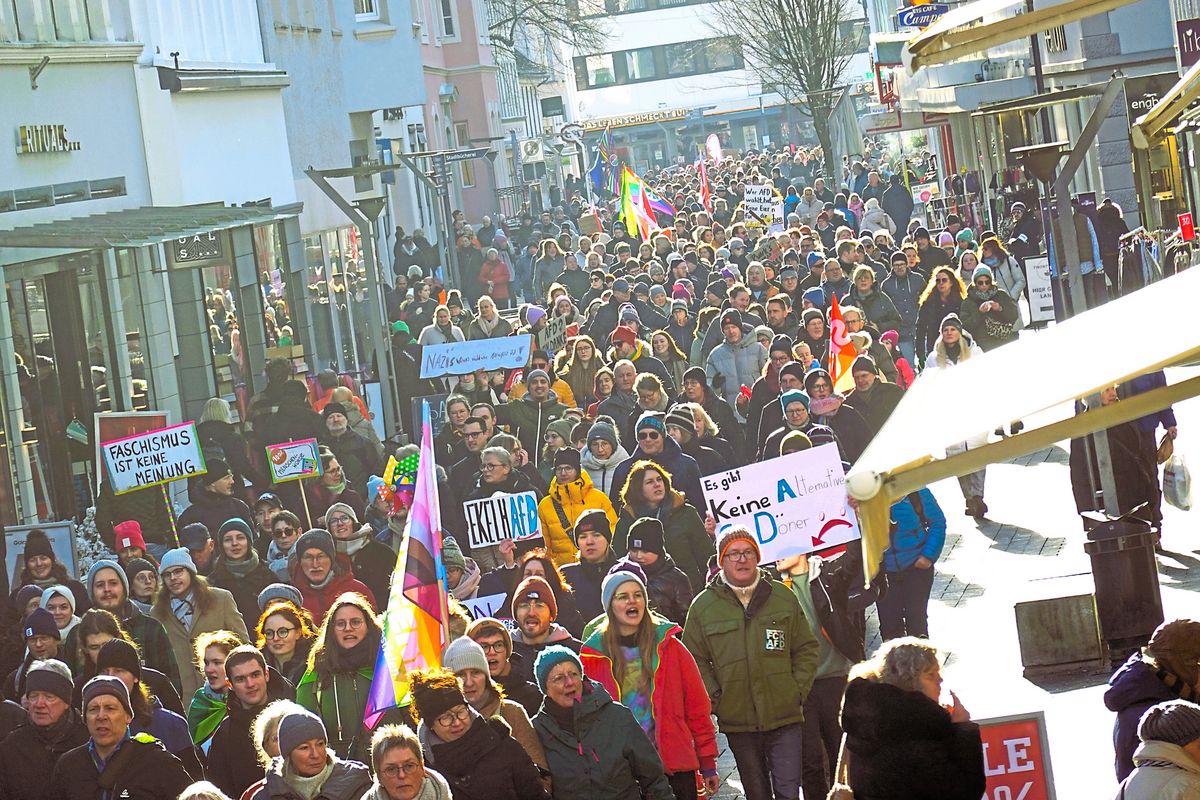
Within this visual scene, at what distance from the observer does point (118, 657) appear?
31.5 ft

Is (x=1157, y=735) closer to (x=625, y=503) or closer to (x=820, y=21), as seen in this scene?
(x=625, y=503)

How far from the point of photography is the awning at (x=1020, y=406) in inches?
199

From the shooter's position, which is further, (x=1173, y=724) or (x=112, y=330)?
(x=112, y=330)

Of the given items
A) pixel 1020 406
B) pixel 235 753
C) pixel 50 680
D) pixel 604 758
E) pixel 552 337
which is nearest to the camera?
pixel 1020 406

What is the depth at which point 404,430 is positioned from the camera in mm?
21859

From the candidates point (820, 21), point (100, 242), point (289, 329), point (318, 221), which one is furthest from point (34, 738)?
point (820, 21)

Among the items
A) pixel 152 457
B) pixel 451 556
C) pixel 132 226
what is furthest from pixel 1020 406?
pixel 132 226

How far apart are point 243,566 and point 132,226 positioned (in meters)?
6.57

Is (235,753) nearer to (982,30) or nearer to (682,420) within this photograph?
(982,30)

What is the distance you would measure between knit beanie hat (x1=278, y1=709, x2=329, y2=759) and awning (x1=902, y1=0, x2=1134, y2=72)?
5211 millimetres

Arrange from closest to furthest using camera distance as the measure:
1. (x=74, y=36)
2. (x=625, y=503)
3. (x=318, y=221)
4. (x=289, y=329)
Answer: (x=625, y=503), (x=74, y=36), (x=289, y=329), (x=318, y=221)

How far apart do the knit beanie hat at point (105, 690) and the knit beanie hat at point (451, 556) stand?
9.76 feet

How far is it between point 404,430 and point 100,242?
6.16m

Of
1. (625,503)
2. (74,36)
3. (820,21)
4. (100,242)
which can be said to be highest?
(820,21)
